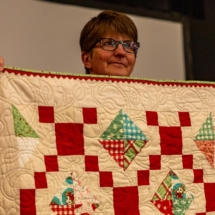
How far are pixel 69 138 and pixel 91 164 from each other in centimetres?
Answer: 10

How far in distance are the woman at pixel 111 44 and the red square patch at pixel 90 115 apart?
0.24 metres

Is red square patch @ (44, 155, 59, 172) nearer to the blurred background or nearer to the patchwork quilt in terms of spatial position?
the patchwork quilt

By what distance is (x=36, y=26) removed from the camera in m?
2.05

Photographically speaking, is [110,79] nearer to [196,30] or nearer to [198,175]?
[198,175]

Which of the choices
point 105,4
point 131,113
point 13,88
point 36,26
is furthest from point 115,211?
point 105,4

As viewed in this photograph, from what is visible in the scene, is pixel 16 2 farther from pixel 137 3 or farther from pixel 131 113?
pixel 131 113

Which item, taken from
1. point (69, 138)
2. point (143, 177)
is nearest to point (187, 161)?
point (143, 177)

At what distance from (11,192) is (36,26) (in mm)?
1133

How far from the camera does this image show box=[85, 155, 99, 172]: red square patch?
1203 mm

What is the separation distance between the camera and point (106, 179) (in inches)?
47.9

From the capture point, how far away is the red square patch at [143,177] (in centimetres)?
126

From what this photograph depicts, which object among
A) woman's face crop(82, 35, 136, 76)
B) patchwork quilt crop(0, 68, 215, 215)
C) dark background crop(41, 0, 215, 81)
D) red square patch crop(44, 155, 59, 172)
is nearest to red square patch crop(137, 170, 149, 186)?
patchwork quilt crop(0, 68, 215, 215)

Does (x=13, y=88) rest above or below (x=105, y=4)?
below

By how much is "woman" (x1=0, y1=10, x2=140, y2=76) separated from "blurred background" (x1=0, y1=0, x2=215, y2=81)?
0.62 metres
